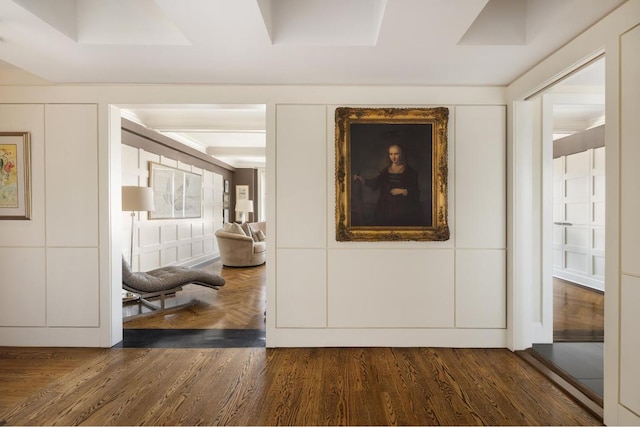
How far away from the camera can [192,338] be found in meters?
3.24

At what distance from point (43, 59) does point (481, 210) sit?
12.9 feet

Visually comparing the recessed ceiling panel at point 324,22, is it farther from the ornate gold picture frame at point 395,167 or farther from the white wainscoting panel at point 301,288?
the white wainscoting panel at point 301,288

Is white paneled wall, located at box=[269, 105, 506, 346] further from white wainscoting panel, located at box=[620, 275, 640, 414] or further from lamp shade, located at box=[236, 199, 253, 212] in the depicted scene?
lamp shade, located at box=[236, 199, 253, 212]

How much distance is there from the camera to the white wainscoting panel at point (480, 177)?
302cm

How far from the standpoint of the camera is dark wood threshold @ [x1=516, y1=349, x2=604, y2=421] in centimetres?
210

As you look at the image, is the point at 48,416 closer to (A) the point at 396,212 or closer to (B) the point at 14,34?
(B) the point at 14,34

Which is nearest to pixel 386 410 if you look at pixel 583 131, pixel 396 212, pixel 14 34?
pixel 396 212

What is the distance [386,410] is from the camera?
2.07 metres

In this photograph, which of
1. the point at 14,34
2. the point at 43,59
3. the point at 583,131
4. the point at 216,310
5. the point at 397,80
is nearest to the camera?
the point at 14,34

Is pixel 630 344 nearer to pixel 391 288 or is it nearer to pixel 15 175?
pixel 391 288

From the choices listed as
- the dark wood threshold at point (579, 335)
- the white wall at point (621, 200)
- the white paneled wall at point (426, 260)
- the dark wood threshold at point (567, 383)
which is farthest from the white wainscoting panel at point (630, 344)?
the dark wood threshold at point (579, 335)

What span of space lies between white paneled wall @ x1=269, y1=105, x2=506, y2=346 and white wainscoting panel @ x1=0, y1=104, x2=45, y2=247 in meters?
2.23

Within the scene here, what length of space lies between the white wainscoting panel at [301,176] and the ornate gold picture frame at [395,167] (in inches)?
6.6

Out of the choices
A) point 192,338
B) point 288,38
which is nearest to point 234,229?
point 192,338
